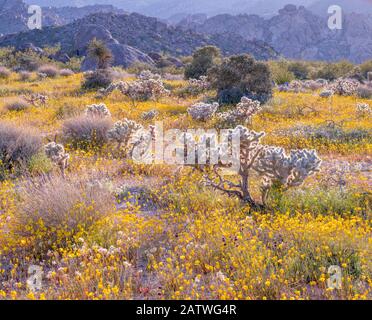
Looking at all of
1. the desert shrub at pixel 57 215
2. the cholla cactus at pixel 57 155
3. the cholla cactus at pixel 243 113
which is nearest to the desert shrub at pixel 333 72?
the cholla cactus at pixel 243 113

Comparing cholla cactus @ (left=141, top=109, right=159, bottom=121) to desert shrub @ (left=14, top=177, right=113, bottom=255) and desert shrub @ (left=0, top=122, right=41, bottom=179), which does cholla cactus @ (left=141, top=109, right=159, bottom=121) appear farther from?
desert shrub @ (left=14, top=177, right=113, bottom=255)

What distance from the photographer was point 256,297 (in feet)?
13.5

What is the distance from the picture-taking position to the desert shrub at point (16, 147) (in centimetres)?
856

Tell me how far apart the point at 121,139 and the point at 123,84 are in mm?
8220

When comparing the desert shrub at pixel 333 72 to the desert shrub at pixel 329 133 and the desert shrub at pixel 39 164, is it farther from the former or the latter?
the desert shrub at pixel 39 164

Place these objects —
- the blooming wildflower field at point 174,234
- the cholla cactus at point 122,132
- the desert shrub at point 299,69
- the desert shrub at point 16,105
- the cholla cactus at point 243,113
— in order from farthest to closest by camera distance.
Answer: the desert shrub at point 299,69
the desert shrub at point 16,105
the cholla cactus at point 243,113
the cholla cactus at point 122,132
the blooming wildflower field at point 174,234

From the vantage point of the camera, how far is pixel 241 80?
16.4 meters

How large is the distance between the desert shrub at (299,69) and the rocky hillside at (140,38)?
3641 centimetres

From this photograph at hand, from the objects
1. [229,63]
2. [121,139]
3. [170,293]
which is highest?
[229,63]

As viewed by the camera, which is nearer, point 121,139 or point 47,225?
point 47,225

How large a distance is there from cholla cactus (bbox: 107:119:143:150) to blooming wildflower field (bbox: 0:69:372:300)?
0.54 m

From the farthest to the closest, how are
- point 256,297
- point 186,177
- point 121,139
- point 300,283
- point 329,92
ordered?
point 329,92 < point 121,139 < point 186,177 < point 300,283 < point 256,297

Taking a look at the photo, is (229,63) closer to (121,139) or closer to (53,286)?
(121,139)

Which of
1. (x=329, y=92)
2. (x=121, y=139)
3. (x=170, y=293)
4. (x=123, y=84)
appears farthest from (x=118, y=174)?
(x=329, y=92)
